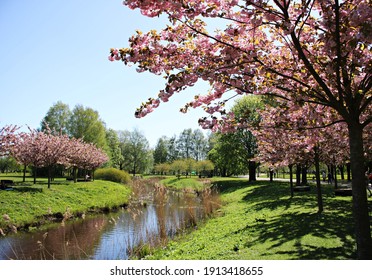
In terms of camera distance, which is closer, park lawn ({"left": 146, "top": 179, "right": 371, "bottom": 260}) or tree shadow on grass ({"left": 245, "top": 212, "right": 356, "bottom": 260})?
tree shadow on grass ({"left": 245, "top": 212, "right": 356, "bottom": 260})

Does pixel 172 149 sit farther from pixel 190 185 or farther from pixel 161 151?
pixel 190 185

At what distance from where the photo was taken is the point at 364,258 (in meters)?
Answer: 6.03

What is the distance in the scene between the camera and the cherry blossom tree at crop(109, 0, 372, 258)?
18.2 feet

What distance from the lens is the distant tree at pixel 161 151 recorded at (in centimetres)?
10019

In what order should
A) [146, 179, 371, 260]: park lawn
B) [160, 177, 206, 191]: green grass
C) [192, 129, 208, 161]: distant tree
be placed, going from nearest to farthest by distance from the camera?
[146, 179, 371, 260]: park lawn → [160, 177, 206, 191]: green grass → [192, 129, 208, 161]: distant tree

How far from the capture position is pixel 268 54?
7758mm

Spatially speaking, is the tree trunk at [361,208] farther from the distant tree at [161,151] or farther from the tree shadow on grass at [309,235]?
the distant tree at [161,151]

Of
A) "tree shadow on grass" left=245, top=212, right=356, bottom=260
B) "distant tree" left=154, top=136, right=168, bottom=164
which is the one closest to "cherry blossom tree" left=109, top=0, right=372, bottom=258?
"tree shadow on grass" left=245, top=212, right=356, bottom=260

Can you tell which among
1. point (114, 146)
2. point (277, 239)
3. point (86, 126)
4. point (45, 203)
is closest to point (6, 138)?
point (45, 203)

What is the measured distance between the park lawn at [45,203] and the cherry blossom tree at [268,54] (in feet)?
34.8

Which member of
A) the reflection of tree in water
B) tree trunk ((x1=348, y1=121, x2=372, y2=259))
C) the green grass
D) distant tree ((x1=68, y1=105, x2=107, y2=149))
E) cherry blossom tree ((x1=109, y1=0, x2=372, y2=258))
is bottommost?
the reflection of tree in water

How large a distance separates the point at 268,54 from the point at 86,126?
51627 mm

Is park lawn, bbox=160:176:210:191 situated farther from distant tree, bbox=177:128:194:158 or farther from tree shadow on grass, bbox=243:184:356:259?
distant tree, bbox=177:128:194:158

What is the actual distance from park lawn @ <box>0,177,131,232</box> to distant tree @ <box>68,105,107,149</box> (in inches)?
1033
